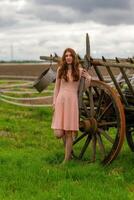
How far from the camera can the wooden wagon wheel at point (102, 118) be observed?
913 cm

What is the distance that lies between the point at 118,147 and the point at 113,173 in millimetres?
485

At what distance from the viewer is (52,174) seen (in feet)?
28.2

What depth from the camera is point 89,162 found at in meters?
9.66

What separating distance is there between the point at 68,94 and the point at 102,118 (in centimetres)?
73

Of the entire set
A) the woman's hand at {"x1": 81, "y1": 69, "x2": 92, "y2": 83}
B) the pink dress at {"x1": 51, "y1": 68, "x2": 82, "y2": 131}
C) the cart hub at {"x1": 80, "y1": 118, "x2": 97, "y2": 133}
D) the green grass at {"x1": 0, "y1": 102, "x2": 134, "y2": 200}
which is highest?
the woman's hand at {"x1": 81, "y1": 69, "x2": 92, "y2": 83}

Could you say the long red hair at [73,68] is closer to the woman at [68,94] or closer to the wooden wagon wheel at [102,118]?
the woman at [68,94]

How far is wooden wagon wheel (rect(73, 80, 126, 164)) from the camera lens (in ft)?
30.0

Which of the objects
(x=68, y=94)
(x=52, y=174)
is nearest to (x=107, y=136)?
(x=68, y=94)

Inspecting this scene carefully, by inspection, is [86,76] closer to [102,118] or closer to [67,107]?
[67,107]

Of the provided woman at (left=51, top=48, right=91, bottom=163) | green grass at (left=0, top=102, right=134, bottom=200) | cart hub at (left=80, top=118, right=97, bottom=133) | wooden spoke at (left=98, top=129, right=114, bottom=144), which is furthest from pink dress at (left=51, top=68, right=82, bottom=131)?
green grass at (left=0, top=102, right=134, bottom=200)

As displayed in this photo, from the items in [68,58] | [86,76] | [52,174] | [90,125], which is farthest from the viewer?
[90,125]

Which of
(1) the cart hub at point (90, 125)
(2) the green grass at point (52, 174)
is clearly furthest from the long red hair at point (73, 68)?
(2) the green grass at point (52, 174)

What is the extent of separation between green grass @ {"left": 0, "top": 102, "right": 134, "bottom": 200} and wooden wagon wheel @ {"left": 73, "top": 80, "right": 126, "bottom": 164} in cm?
29

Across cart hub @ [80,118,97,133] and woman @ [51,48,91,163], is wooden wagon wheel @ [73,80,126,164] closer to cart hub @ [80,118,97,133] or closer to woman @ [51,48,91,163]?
cart hub @ [80,118,97,133]
